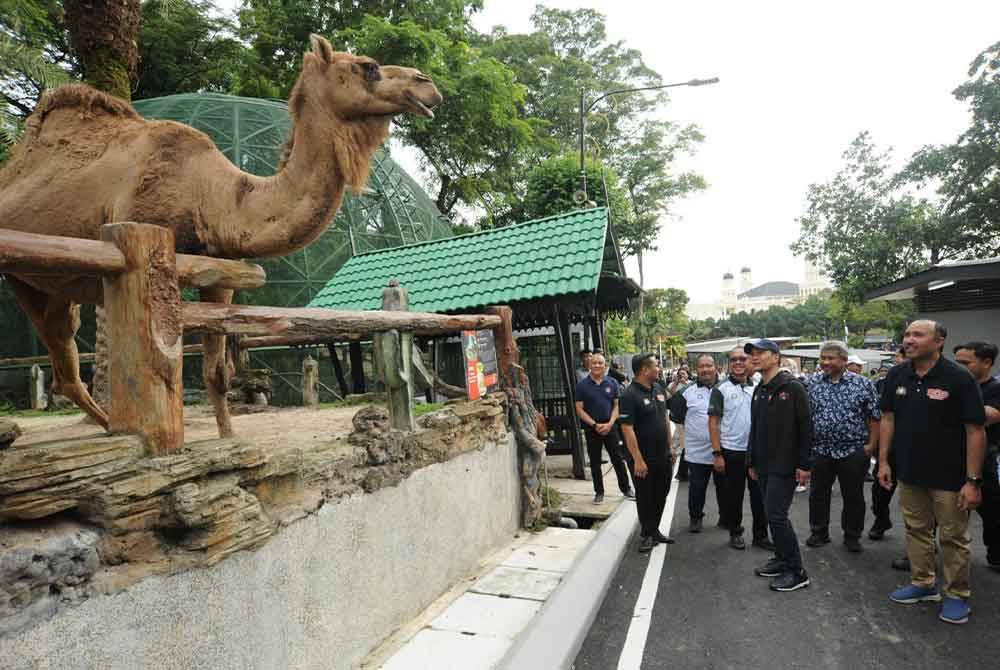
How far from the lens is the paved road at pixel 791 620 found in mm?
3545

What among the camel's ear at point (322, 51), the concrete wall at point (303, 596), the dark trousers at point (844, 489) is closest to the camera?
the concrete wall at point (303, 596)

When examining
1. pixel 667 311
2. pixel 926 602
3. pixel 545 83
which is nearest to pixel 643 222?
pixel 545 83

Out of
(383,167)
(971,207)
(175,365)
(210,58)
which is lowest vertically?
(175,365)

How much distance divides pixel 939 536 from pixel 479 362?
398 centimetres

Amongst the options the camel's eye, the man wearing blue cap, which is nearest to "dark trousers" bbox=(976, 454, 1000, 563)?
the man wearing blue cap

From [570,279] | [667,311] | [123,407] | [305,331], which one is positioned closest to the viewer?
[123,407]

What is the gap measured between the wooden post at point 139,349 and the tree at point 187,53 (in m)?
20.8

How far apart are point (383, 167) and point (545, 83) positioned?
1043 cm

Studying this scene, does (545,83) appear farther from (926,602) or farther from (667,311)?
(926,602)

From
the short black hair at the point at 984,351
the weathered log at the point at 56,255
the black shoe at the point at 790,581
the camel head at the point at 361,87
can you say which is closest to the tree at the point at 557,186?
the short black hair at the point at 984,351

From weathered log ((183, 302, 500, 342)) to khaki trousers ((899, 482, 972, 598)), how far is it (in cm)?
389

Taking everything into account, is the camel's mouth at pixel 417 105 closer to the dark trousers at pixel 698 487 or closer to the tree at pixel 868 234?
the dark trousers at pixel 698 487

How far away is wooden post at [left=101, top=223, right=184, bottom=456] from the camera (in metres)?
2.28

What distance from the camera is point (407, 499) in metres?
4.00
